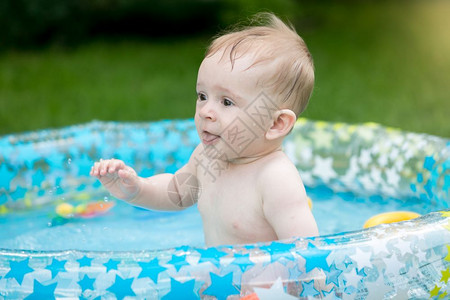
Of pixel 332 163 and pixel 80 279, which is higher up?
pixel 332 163

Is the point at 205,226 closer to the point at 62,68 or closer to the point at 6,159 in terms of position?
the point at 6,159

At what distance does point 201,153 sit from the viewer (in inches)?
88.1

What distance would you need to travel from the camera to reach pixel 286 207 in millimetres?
1930

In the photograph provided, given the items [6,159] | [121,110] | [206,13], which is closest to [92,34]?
[206,13]

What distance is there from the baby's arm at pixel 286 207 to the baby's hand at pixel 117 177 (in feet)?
1.51

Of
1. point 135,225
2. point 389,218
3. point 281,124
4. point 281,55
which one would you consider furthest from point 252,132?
point 135,225

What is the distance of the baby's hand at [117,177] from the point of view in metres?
2.04

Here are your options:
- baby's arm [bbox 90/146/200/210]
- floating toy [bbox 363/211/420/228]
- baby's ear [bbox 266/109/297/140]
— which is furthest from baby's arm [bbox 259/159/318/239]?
floating toy [bbox 363/211/420/228]

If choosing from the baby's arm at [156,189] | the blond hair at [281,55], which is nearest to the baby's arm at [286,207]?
the blond hair at [281,55]

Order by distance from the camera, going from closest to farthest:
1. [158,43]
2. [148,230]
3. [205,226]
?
[205,226]
[148,230]
[158,43]

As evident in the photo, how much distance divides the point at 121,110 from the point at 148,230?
7.75 feet

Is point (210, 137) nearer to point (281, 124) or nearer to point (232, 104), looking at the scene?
point (232, 104)

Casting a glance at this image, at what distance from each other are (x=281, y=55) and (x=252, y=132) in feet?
0.83

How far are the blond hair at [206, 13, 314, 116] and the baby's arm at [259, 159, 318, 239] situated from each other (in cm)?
24
